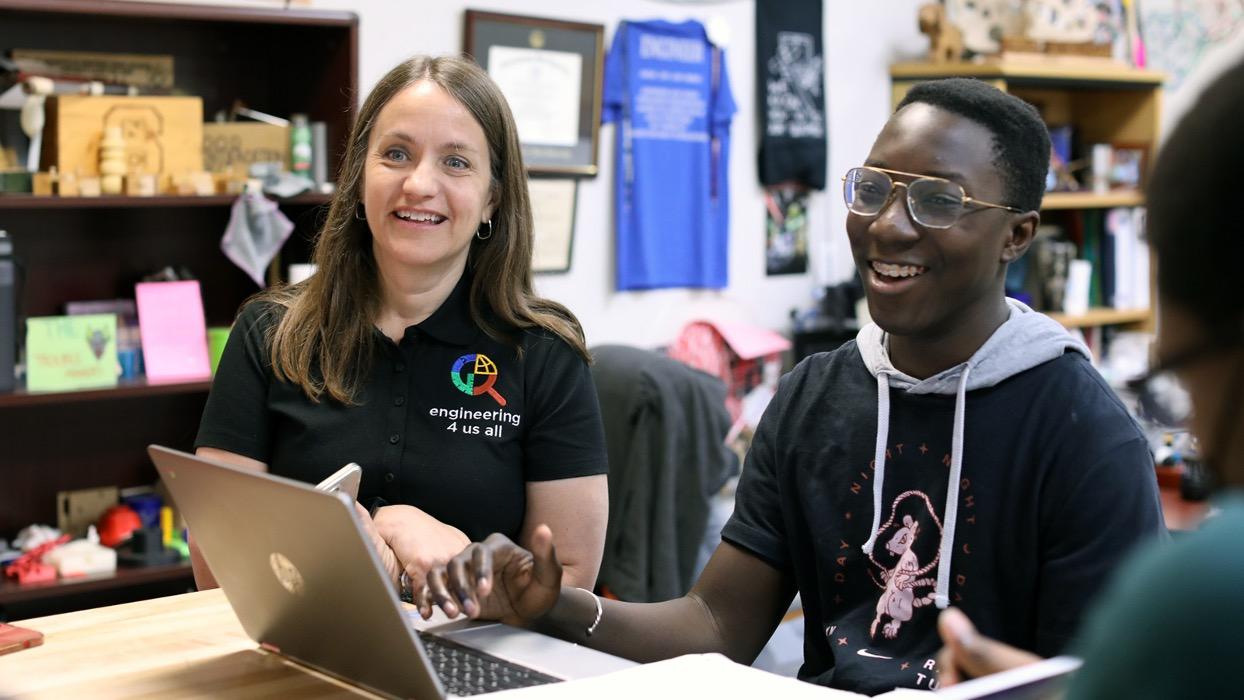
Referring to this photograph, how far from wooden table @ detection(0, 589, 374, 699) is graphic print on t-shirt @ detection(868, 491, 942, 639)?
0.57 metres

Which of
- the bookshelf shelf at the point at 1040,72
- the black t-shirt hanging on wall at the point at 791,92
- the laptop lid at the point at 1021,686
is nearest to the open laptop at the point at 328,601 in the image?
the laptop lid at the point at 1021,686

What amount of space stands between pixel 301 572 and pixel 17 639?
0.43 meters

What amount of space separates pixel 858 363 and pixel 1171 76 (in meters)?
4.21

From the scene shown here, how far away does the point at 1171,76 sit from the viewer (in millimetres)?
5207

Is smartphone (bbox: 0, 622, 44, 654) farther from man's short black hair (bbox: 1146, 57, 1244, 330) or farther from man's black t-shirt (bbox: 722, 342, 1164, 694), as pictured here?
man's short black hair (bbox: 1146, 57, 1244, 330)

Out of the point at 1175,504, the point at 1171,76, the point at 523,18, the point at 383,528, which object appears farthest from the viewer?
the point at 1171,76

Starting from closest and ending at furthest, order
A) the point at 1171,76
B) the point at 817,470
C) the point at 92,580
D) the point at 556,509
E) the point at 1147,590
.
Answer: the point at 1147,590, the point at 817,470, the point at 556,509, the point at 92,580, the point at 1171,76

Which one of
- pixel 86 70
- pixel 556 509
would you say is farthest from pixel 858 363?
pixel 86 70

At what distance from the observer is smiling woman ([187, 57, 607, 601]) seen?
6.11ft

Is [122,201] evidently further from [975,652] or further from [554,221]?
[975,652]

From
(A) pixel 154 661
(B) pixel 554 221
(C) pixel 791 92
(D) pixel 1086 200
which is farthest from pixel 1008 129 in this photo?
(D) pixel 1086 200

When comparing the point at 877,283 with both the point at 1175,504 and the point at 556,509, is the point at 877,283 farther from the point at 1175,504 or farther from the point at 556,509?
the point at 1175,504

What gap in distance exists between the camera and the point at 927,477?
1.46 metres

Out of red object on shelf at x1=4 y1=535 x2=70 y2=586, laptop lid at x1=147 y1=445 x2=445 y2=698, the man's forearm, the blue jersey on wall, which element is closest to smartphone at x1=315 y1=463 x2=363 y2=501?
laptop lid at x1=147 y1=445 x2=445 y2=698
